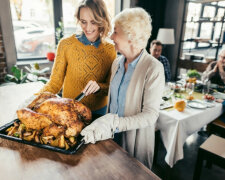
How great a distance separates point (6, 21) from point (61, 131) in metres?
2.92

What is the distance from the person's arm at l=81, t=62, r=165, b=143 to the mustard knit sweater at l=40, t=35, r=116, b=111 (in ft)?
1.25

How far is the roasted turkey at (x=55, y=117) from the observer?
0.82 meters

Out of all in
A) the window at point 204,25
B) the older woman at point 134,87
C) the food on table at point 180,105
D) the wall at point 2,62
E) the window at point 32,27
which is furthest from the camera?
the window at point 204,25

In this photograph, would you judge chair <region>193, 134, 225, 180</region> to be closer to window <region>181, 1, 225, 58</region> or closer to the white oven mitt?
the white oven mitt

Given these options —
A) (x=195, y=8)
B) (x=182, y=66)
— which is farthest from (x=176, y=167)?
(x=195, y=8)

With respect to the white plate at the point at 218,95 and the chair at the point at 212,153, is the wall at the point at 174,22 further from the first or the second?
the chair at the point at 212,153

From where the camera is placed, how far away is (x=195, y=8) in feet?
14.3

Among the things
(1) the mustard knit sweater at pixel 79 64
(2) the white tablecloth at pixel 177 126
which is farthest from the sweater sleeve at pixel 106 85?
(2) the white tablecloth at pixel 177 126

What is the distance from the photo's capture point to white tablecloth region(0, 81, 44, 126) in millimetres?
1145

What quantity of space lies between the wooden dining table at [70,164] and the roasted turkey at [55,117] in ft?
0.29

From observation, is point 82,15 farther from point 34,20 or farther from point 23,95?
point 34,20

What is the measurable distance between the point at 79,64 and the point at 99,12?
376 millimetres

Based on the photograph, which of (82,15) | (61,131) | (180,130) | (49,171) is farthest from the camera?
(180,130)

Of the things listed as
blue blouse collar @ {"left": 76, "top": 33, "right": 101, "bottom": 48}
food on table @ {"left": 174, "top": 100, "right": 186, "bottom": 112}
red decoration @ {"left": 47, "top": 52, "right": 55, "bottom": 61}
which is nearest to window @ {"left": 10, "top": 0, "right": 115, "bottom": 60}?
red decoration @ {"left": 47, "top": 52, "right": 55, "bottom": 61}
